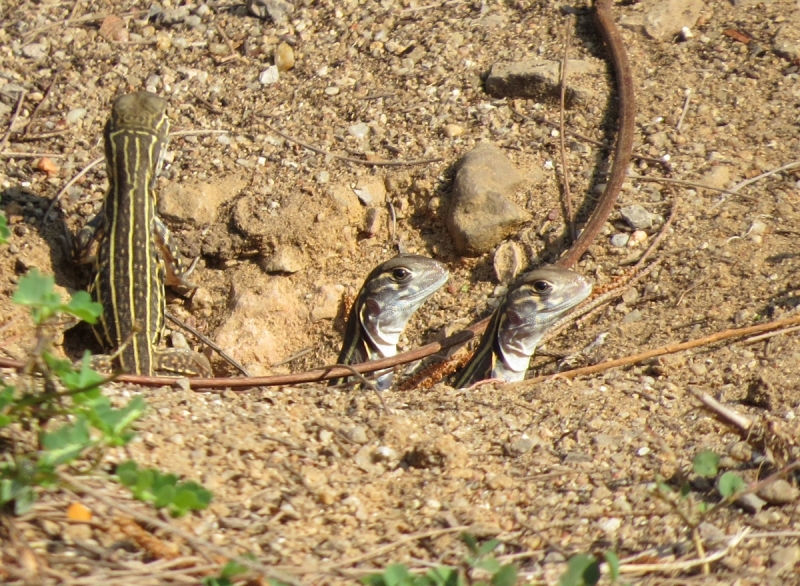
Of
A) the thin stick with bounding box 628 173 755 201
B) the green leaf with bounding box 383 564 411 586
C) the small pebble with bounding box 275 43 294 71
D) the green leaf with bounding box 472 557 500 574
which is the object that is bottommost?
the thin stick with bounding box 628 173 755 201

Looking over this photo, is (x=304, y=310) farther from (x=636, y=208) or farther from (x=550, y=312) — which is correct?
(x=636, y=208)

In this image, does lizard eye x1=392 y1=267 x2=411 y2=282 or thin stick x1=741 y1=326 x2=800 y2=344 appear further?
lizard eye x1=392 y1=267 x2=411 y2=282

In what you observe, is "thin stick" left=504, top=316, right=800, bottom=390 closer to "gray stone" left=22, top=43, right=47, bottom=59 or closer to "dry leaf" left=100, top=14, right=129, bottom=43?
"dry leaf" left=100, top=14, right=129, bottom=43

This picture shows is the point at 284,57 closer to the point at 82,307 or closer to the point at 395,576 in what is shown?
the point at 82,307

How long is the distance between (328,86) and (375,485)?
15.4 feet

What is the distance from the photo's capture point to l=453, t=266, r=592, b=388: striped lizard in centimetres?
659

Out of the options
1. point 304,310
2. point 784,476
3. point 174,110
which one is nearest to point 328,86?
point 174,110

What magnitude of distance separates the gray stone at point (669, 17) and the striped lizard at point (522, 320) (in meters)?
2.63

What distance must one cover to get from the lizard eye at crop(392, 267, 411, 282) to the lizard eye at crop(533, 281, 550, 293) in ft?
2.97

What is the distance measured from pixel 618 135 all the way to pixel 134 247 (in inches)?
140

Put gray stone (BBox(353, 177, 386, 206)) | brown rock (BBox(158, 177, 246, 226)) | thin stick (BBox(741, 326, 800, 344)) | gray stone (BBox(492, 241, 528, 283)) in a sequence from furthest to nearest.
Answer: gray stone (BBox(353, 177, 386, 206)), brown rock (BBox(158, 177, 246, 226)), gray stone (BBox(492, 241, 528, 283)), thin stick (BBox(741, 326, 800, 344))

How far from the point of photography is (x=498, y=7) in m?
8.54

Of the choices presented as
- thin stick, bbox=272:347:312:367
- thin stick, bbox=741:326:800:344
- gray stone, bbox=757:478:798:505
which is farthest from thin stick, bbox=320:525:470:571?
thin stick, bbox=272:347:312:367

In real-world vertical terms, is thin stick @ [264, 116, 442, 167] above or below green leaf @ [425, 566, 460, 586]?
below
